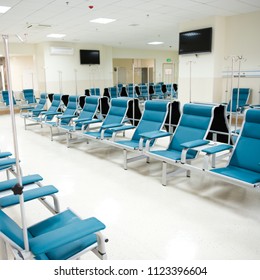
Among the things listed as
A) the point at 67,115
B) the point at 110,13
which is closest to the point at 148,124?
the point at 67,115

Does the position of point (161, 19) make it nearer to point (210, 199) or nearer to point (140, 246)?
point (210, 199)

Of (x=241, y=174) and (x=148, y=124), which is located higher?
(x=148, y=124)

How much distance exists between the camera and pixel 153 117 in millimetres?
4254

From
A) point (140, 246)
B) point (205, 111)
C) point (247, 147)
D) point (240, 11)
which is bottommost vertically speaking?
point (140, 246)

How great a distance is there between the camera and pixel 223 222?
102 inches

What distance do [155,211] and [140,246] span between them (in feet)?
1.98

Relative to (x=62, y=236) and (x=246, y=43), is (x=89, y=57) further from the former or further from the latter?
(x=62, y=236)

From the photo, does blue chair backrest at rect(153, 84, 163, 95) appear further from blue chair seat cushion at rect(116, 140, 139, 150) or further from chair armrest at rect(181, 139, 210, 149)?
chair armrest at rect(181, 139, 210, 149)

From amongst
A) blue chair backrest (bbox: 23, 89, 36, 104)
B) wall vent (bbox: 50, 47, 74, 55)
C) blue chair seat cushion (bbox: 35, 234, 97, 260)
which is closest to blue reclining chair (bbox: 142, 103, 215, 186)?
blue chair seat cushion (bbox: 35, 234, 97, 260)

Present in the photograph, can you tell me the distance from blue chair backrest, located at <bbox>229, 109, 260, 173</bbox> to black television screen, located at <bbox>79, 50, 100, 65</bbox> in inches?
373

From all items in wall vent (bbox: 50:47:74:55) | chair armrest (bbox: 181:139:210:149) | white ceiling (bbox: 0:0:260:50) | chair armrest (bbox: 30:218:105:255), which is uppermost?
white ceiling (bbox: 0:0:260:50)

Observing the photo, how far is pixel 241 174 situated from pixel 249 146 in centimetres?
40

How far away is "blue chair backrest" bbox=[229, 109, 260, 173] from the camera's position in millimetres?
2941

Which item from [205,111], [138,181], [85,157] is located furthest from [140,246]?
[85,157]
